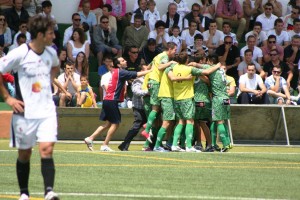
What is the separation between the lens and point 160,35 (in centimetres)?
2762

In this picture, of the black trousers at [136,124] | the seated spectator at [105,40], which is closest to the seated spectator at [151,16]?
the seated spectator at [105,40]

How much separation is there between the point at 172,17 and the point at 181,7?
0.69 m

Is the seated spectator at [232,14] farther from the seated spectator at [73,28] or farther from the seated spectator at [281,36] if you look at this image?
the seated spectator at [73,28]

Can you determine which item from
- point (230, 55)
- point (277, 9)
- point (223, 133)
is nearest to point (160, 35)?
point (230, 55)

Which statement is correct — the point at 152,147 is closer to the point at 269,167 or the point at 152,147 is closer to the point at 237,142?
the point at 237,142

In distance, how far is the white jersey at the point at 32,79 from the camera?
11.0m

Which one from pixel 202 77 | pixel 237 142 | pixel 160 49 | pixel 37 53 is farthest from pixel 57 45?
pixel 37 53

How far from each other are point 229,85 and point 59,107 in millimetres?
4079

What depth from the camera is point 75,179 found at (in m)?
13.7

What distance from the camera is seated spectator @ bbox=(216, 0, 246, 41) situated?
2958 cm

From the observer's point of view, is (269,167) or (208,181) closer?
(208,181)

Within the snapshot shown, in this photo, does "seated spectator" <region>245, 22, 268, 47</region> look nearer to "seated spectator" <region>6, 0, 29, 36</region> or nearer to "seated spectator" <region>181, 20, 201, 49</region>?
"seated spectator" <region>181, 20, 201, 49</region>

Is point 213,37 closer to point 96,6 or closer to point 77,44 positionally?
point 96,6

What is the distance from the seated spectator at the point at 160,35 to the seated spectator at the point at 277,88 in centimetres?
349
